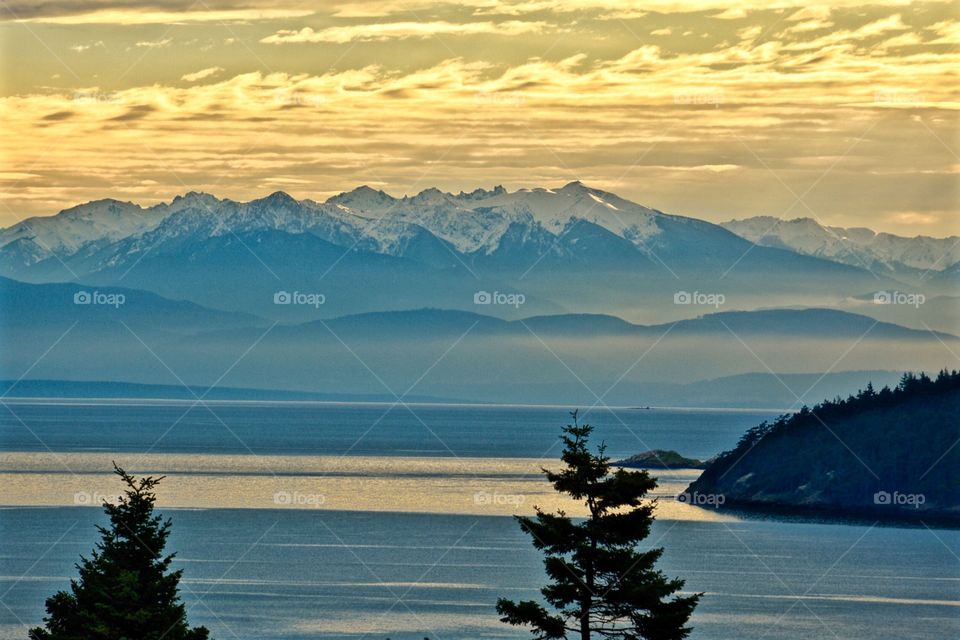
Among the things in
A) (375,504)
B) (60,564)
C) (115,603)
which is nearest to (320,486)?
(375,504)

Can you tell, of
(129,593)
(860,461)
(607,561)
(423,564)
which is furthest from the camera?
(860,461)

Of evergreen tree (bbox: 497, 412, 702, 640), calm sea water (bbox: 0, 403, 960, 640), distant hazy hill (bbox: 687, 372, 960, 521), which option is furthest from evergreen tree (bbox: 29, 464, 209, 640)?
distant hazy hill (bbox: 687, 372, 960, 521)

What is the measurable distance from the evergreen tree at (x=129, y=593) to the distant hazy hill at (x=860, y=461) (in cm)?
10159

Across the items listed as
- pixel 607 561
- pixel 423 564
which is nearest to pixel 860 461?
pixel 423 564

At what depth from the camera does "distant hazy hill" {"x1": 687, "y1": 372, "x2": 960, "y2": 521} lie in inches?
5325

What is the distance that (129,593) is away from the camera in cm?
3491

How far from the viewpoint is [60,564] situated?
288ft

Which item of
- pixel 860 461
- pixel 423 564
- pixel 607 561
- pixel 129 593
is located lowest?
pixel 129 593

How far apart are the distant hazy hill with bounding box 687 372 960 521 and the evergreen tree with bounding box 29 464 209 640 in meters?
102

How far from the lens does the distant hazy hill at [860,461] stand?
444ft

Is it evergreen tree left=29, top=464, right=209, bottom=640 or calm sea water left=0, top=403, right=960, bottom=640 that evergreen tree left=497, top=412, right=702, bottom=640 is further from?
calm sea water left=0, top=403, right=960, bottom=640

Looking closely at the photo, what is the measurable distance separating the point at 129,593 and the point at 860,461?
11209cm

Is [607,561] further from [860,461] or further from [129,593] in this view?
[860,461]

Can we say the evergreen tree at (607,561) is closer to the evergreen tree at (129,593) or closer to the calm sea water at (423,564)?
the evergreen tree at (129,593)
